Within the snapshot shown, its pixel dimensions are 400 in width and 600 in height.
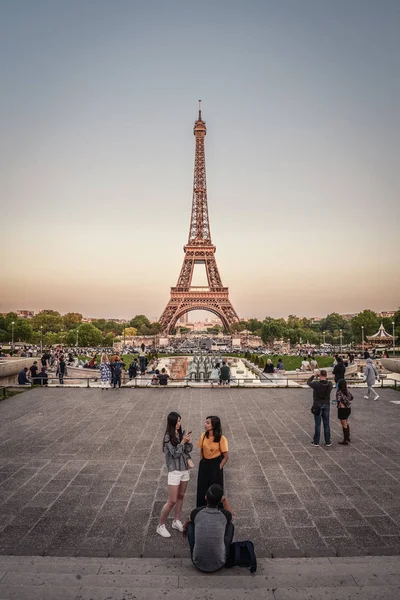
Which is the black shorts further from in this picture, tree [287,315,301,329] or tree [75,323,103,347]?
tree [287,315,301,329]

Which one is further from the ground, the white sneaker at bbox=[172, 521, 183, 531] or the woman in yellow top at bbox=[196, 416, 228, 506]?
the woman in yellow top at bbox=[196, 416, 228, 506]

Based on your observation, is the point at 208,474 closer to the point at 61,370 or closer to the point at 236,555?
the point at 236,555

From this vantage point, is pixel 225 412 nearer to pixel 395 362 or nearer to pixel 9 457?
pixel 9 457

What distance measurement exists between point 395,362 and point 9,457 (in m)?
17.5

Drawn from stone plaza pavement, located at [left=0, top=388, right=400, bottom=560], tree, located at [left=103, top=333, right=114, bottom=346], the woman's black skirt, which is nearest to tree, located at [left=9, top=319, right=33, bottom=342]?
tree, located at [left=103, top=333, right=114, bottom=346]

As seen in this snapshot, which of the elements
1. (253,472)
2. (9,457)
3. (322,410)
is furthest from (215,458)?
(9,457)

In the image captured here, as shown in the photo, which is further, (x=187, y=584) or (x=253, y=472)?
(x=253, y=472)

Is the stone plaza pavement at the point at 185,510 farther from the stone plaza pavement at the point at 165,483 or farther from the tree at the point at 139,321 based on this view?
the tree at the point at 139,321

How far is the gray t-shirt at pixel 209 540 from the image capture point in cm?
418

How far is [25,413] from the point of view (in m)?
11.5

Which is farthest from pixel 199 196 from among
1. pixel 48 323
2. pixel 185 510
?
pixel 185 510

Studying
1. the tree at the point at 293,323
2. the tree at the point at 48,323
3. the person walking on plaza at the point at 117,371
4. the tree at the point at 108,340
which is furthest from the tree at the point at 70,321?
the person walking on plaza at the point at 117,371

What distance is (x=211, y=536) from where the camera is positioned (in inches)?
164

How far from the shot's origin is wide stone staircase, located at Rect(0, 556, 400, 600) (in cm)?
395
